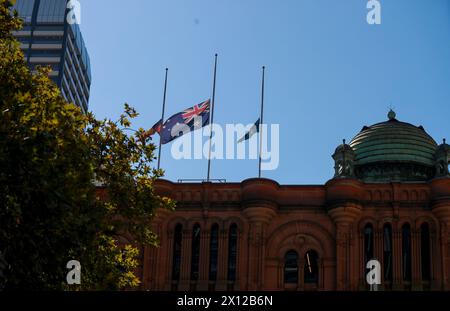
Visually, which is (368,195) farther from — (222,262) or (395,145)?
(222,262)

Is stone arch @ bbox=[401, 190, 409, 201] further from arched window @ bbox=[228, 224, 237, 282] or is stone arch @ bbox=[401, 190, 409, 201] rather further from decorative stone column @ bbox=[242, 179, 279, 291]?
arched window @ bbox=[228, 224, 237, 282]

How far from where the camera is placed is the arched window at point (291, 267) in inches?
1700

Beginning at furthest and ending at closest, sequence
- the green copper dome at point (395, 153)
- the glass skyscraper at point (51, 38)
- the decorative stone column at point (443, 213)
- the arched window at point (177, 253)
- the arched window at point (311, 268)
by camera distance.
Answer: the glass skyscraper at point (51, 38), the green copper dome at point (395, 153), the arched window at point (177, 253), the arched window at point (311, 268), the decorative stone column at point (443, 213)

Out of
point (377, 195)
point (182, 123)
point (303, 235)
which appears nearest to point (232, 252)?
point (303, 235)

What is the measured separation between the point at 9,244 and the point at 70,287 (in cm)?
322

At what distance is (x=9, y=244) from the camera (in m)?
24.2

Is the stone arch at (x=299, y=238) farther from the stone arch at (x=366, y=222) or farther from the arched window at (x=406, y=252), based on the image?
the arched window at (x=406, y=252)

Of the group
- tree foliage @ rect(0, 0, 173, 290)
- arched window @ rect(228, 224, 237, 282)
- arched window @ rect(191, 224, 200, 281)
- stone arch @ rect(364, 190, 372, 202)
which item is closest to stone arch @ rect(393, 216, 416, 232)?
stone arch @ rect(364, 190, 372, 202)

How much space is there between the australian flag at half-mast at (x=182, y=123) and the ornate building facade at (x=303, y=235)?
9.26 ft

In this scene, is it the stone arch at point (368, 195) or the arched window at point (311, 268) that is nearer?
the arched window at point (311, 268)

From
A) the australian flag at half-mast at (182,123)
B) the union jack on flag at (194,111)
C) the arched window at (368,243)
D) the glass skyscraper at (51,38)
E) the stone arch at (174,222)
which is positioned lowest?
the arched window at (368,243)

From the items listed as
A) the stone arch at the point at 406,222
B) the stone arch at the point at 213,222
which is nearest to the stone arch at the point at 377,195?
the stone arch at the point at 406,222

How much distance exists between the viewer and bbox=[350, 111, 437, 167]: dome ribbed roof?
2007 inches
